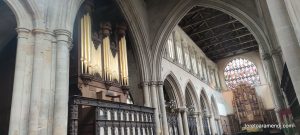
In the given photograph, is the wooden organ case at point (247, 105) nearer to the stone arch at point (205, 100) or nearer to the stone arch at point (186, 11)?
the stone arch at point (205, 100)

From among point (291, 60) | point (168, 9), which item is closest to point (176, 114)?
point (168, 9)

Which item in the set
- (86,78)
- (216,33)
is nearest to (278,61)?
(86,78)

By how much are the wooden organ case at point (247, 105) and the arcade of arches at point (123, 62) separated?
456cm

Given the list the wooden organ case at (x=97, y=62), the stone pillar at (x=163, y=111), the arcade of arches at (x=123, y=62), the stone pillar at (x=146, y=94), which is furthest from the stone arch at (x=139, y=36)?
the wooden organ case at (x=97, y=62)

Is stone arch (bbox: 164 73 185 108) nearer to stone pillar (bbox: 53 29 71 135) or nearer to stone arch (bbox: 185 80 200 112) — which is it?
stone arch (bbox: 185 80 200 112)

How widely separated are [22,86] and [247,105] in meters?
25.2

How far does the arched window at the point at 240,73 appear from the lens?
28531mm

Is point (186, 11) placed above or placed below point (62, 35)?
above

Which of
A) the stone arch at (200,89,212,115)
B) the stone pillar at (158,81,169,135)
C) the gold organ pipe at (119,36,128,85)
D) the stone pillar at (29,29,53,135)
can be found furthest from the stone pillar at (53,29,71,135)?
the stone arch at (200,89,212,115)

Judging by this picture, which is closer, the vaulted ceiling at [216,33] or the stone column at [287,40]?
the stone column at [287,40]

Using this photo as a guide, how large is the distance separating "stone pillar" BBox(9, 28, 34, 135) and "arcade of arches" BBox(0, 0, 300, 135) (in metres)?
0.02

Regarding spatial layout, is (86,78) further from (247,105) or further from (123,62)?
(247,105)

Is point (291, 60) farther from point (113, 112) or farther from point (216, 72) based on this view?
point (216, 72)

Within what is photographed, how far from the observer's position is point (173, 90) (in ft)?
54.5
